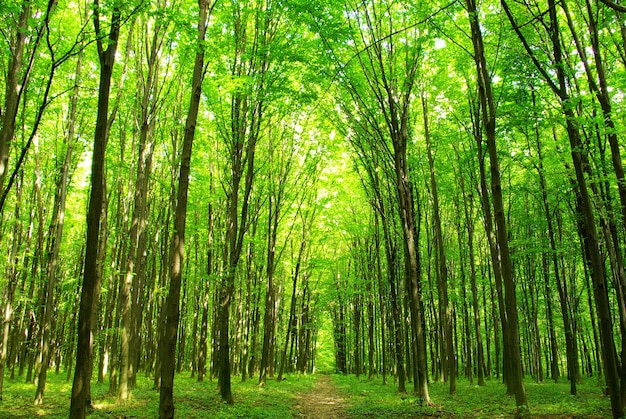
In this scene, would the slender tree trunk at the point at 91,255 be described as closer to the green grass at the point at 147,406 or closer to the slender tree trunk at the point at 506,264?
the green grass at the point at 147,406

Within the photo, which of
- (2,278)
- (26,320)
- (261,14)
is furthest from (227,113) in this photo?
(26,320)

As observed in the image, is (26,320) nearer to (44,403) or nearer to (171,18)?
(44,403)

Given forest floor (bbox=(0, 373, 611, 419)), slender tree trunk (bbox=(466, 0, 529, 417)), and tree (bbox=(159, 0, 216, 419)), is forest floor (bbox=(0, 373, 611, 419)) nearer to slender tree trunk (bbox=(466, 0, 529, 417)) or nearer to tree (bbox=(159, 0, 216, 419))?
slender tree trunk (bbox=(466, 0, 529, 417))

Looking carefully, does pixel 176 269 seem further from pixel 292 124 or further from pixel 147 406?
pixel 292 124

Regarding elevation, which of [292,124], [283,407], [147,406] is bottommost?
[283,407]

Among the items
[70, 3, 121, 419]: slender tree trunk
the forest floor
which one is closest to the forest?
[70, 3, 121, 419]: slender tree trunk

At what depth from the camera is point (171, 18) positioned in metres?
6.66

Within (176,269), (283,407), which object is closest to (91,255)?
(176,269)

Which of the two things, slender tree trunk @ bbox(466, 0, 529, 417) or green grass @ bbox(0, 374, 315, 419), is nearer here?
slender tree trunk @ bbox(466, 0, 529, 417)

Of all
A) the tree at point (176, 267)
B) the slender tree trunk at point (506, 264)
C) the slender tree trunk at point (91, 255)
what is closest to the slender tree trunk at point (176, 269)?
the tree at point (176, 267)

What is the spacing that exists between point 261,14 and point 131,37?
4451 millimetres

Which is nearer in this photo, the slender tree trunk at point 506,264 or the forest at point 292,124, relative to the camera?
the slender tree trunk at point 506,264

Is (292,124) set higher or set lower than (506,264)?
higher

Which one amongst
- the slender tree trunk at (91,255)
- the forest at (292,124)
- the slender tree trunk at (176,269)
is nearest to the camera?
the slender tree trunk at (91,255)
